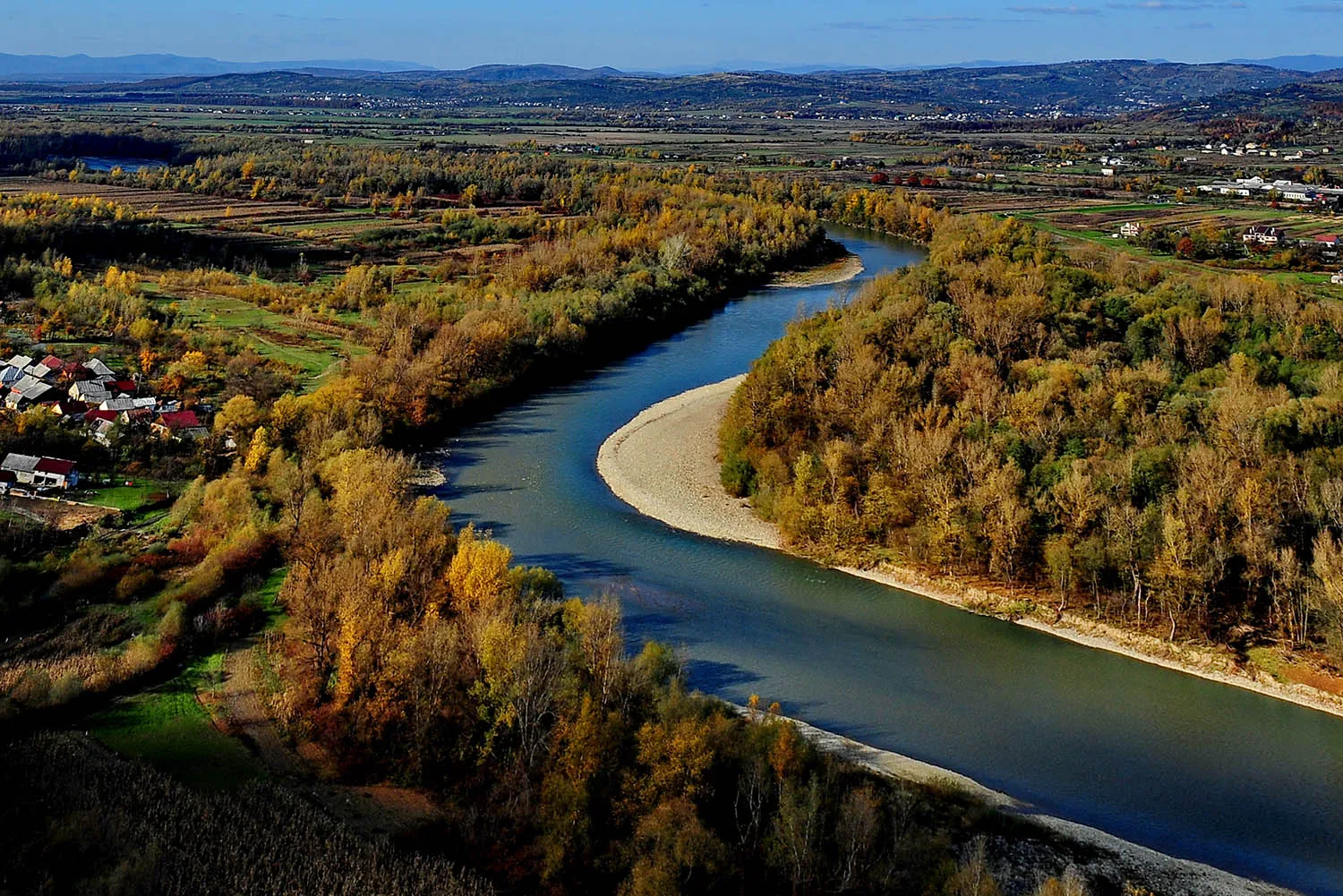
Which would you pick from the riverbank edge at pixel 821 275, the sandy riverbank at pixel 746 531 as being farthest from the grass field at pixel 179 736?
the riverbank edge at pixel 821 275

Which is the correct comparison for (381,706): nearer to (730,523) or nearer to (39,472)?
(730,523)

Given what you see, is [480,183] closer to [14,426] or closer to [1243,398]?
[14,426]

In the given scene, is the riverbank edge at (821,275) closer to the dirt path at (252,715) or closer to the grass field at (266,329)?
the grass field at (266,329)

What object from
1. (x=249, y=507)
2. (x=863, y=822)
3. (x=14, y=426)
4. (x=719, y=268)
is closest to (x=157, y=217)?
(x=719, y=268)

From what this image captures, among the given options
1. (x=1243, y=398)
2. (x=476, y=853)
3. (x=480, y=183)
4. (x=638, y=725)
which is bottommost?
(x=476, y=853)

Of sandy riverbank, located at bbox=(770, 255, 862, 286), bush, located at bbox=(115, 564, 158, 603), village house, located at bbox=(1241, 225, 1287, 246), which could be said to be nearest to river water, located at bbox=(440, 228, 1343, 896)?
bush, located at bbox=(115, 564, 158, 603)

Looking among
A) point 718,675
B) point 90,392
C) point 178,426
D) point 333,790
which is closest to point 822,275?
point 178,426
